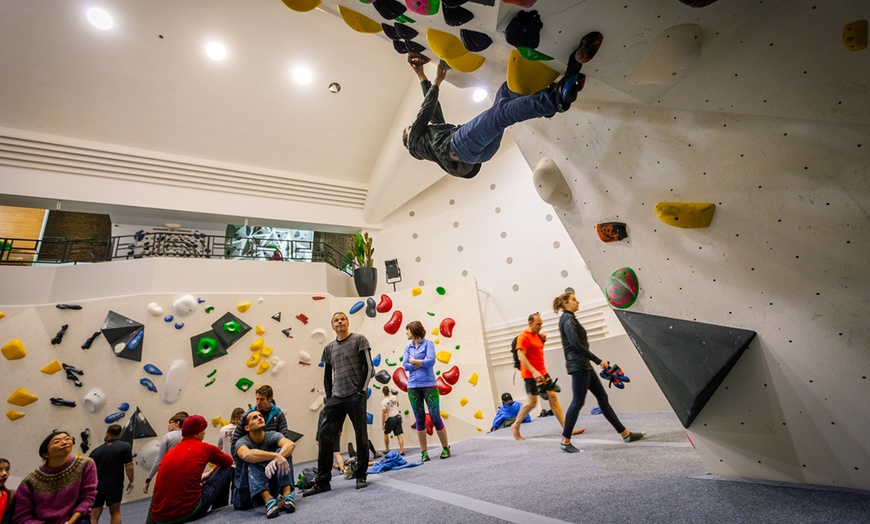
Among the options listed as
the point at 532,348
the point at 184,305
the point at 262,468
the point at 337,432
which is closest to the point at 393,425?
the point at 337,432

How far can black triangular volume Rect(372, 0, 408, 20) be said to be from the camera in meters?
1.41

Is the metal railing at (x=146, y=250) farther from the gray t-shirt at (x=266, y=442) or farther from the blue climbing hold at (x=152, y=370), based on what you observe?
the gray t-shirt at (x=266, y=442)

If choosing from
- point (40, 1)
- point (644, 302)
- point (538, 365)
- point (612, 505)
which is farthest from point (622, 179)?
point (40, 1)

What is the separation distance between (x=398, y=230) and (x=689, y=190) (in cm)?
672

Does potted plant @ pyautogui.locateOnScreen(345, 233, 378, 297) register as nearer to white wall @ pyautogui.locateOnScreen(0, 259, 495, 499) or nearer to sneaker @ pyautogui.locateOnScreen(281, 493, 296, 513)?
white wall @ pyautogui.locateOnScreen(0, 259, 495, 499)

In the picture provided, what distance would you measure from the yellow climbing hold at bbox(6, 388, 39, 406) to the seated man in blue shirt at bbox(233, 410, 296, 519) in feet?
12.8

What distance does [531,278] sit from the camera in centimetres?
639

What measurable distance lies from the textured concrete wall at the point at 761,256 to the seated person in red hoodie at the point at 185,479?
2785 mm

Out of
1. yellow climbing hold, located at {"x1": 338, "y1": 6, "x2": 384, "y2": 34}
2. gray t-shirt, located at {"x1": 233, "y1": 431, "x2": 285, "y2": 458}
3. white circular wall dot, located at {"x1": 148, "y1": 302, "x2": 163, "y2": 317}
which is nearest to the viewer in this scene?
yellow climbing hold, located at {"x1": 338, "y1": 6, "x2": 384, "y2": 34}

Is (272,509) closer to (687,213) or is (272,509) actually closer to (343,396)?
(343,396)

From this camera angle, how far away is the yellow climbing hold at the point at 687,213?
58.6 inches

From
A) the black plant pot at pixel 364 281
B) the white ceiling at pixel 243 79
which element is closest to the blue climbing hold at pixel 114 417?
the black plant pot at pixel 364 281

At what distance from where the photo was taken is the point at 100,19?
531 centimetres

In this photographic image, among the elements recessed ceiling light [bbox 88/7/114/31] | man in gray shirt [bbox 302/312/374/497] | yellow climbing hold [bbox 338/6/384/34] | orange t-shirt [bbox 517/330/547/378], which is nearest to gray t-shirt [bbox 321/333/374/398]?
man in gray shirt [bbox 302/312/374/497]
